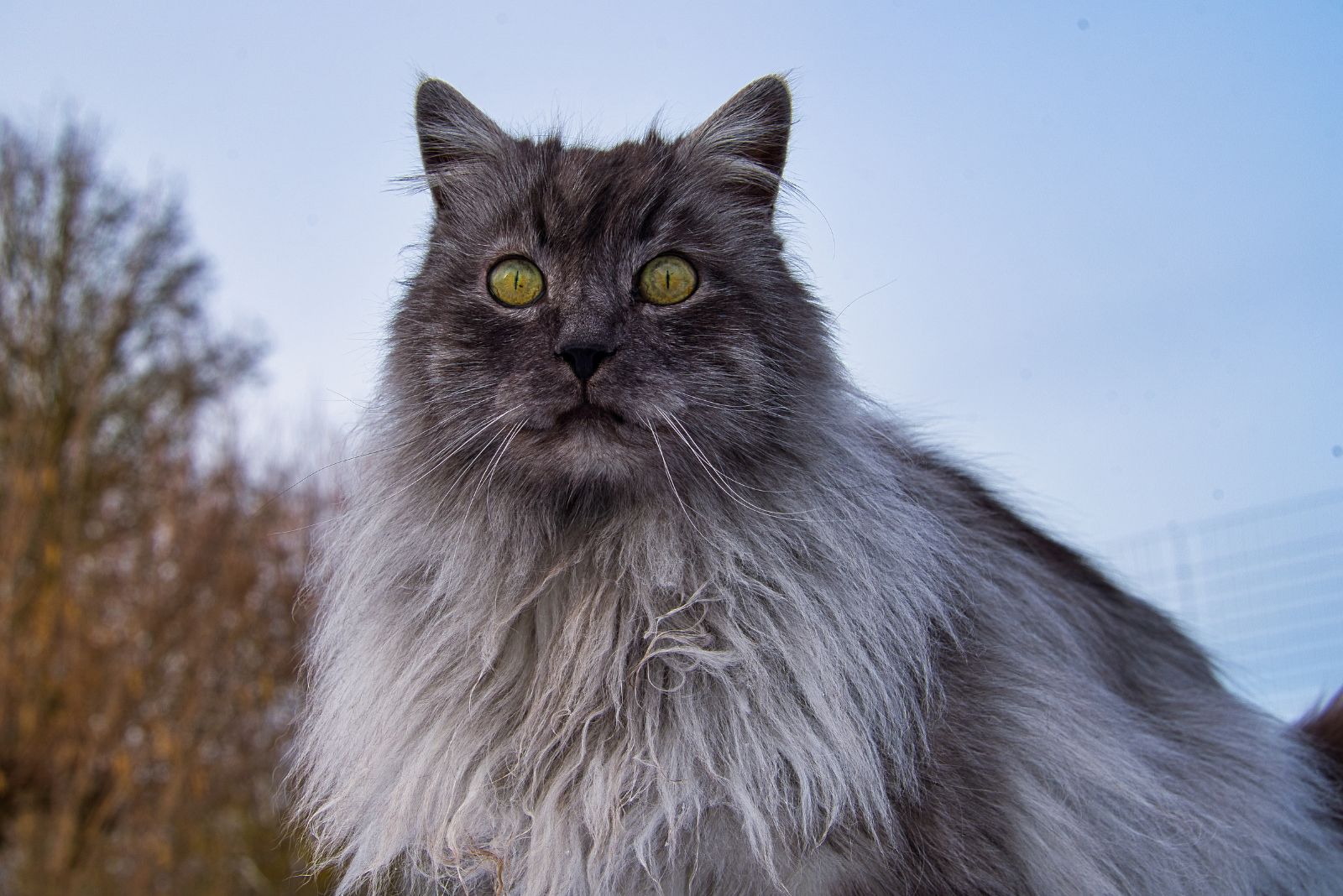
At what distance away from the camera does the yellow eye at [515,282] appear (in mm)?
1670

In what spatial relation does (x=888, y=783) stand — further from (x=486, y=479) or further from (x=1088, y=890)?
(x=486, y=479)

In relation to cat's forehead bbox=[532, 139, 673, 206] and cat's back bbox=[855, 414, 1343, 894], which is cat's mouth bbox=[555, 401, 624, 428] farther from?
cat's back bbox=[855, 414, 1343, 894]

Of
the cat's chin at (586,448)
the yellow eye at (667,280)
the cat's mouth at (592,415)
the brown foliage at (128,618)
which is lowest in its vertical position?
the brown foliage at (128,618)

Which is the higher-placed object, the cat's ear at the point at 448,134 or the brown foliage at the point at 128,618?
the cat's ear at the point at 448,134

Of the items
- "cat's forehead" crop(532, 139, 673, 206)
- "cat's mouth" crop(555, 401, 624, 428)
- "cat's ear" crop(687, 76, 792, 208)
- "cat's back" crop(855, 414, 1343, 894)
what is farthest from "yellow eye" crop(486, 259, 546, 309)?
"cat's back" crop(855, 414, 1343, 894)

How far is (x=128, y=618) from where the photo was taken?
217 inches

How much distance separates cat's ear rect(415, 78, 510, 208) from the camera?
196 centimetres

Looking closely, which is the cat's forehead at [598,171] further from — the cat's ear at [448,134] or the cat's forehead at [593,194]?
the cat's ear at [448,134]

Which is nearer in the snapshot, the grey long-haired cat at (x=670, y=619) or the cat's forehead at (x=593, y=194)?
the grey long-haired cat at (x=670, y=619)

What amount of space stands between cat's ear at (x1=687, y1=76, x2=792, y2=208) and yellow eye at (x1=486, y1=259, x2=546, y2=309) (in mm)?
464

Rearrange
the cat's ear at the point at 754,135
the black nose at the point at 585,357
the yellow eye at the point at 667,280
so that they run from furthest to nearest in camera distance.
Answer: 1. the cat's ear at the point at 754,135
2. the yellow eye at the point at 667,280
3. the black nose at the point at 585,357

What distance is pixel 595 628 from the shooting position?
163cm

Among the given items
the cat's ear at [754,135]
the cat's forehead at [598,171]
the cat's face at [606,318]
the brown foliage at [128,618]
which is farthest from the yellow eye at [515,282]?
the brown foliage at [128,618]

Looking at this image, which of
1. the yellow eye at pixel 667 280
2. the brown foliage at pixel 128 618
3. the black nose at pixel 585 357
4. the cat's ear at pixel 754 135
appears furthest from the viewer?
the brown foliage at pixel 128 618
